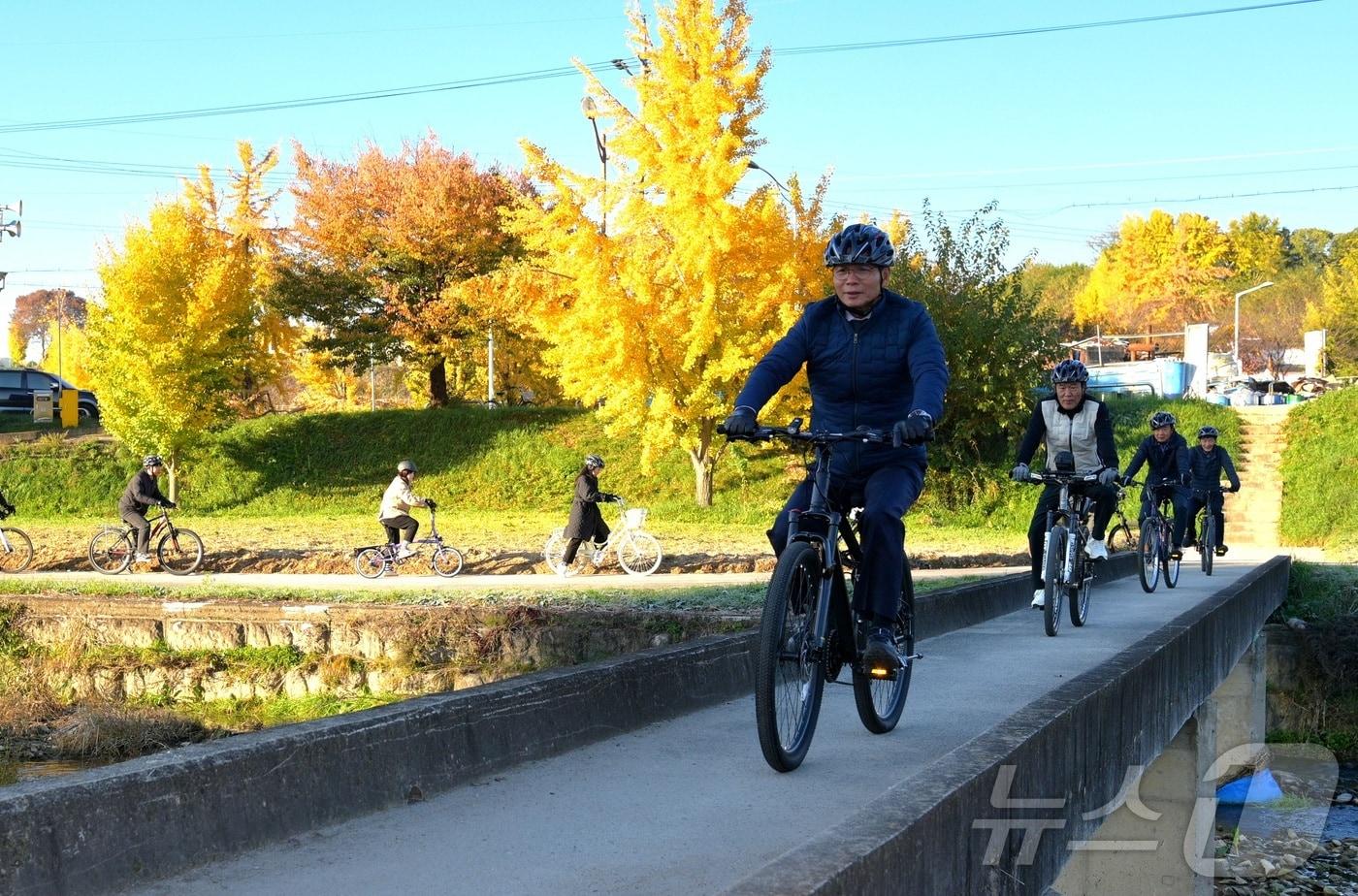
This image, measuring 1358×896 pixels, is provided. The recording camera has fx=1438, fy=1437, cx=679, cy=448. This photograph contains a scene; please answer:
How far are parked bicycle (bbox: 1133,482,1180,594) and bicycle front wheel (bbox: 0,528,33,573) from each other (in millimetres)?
16900

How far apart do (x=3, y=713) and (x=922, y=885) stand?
13.8m

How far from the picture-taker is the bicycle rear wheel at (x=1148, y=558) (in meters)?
15.4

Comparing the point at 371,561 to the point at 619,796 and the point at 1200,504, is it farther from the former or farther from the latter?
the point at 619,796

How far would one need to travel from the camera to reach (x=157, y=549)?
22031 mm

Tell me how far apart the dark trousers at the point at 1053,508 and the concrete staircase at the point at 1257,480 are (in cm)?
1861

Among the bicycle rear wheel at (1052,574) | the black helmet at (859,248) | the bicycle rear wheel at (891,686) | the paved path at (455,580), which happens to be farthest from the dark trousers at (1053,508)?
the paved path at (455,580)

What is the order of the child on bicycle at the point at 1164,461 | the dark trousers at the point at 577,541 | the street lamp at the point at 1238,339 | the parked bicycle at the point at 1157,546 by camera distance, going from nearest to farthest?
1. the parked bicycle at the point at 1157,546
2. the child on bicycle at the point at 1164,461
3. the dark trousers at the point at 577,541
4. the street lamp at the point at 1238,339

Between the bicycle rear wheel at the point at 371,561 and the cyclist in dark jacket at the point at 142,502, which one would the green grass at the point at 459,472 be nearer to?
the cyclist in dark jacket at the point at 142,502

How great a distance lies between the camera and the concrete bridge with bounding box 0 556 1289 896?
161 inches

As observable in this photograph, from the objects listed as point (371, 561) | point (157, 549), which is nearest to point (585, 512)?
point (371, 561)

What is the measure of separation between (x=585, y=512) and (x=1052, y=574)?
9741 mm

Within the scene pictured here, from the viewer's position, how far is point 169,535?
2216cm

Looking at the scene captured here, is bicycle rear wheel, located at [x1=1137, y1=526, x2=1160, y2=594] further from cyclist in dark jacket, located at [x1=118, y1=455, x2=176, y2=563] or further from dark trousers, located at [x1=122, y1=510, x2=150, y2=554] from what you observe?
dark trousers, located at [x1=122, y1=510, x2=150, y2=554]

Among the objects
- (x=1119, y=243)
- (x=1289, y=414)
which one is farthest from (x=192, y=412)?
(x=1119, y=243)
